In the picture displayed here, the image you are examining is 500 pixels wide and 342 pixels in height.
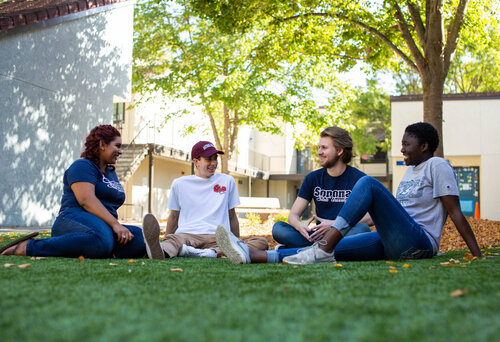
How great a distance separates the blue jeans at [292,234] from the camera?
402cm

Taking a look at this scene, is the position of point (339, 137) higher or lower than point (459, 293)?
higher

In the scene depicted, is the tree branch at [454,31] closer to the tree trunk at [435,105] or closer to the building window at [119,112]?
the tree trunk at [435,105]

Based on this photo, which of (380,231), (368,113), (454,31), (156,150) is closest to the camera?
(380,231)

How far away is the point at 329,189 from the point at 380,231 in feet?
2.42

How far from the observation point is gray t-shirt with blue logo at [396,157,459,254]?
3.52 m

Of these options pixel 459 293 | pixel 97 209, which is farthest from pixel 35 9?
pixel 459 293

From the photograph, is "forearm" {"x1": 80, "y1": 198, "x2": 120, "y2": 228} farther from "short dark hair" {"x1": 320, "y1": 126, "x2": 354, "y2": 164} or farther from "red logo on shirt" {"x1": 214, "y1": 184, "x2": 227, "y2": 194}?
"short dark hair" {"x1": 320, "y1": 126, "x2": 354, "y2": 164}

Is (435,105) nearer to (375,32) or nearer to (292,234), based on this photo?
(375,32)

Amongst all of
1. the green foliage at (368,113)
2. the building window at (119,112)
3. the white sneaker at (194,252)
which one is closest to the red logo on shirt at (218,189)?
the white sneaker at (194,252)

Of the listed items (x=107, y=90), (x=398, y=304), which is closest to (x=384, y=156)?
(x=107, y=90)

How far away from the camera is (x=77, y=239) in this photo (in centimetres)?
373

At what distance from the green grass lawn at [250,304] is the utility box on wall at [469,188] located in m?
16.9

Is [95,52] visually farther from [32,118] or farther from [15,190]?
[15,190]

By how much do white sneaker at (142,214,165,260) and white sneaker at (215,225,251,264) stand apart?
0.56 m
